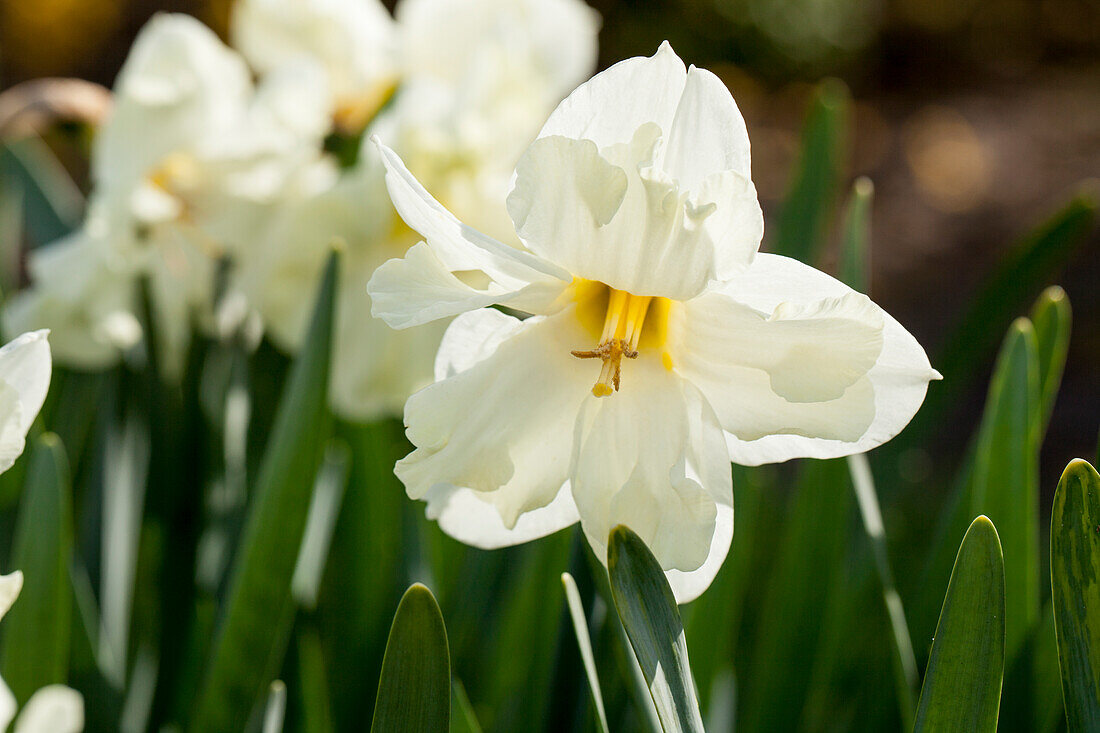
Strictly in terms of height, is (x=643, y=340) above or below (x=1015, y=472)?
above

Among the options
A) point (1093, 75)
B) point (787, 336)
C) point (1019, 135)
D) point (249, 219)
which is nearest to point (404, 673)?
point (787, 336)

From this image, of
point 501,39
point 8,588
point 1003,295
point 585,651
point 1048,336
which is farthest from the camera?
point 1003,295

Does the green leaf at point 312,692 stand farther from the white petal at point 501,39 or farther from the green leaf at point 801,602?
the white petal at point 501,39

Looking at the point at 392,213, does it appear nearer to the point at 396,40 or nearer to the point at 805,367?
the point at 396,40

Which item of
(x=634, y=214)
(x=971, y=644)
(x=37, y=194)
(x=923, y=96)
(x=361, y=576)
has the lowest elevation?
(x=923, y=96)

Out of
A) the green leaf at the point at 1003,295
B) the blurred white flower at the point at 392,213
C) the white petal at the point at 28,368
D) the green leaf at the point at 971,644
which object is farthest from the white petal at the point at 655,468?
the green leaf at the point at 1003,295

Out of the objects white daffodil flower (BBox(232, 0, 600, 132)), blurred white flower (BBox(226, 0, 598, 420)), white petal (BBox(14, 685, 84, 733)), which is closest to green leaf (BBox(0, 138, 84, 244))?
white daffodil flower (BBox(232, 0, 600, 132))

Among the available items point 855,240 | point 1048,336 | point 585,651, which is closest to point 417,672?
point 585,651

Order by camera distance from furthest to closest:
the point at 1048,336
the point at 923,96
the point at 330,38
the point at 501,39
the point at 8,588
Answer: the point at 923,96 < the point at 330,38 < the point at 501,39 < the point at 1048,336 < the point at 8,588
